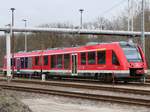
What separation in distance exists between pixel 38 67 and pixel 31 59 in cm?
231

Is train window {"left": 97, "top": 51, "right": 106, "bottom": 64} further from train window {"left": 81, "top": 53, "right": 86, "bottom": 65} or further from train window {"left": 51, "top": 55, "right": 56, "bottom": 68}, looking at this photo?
train window {"left": 51, "top": 55, "right": 56, "bottom": 68}

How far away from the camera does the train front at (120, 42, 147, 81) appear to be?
103 feet

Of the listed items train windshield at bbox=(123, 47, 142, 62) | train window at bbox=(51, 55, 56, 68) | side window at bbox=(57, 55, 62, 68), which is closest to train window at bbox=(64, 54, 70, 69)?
side window at bbox=(57, 55, 62, 68)

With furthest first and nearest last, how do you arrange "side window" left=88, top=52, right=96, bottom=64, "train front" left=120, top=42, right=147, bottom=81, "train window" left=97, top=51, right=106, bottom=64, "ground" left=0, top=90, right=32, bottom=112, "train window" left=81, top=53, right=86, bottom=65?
"train window" left=81, top=53, right=86, bottom=65, "side window" left=88, top=52, right=96, bottom=64, "train window" left=97, top=51, right=106, bottom=64, "train front" left=120, top=42, right=147, bottom=81, "ground" left=0, top=90, right=32, bottom=112

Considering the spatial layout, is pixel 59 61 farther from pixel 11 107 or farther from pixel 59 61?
pixel 11 107

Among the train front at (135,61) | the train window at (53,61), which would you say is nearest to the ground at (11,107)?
the train front at (135,61)

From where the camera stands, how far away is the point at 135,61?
105 ft

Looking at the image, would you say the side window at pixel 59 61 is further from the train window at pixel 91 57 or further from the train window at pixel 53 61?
the train window at pixel 91 57

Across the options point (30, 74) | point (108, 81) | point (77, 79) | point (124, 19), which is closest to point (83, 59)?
point (108, 81)

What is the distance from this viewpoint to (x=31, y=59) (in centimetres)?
4772

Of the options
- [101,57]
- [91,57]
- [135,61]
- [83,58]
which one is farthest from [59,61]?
[135,61]

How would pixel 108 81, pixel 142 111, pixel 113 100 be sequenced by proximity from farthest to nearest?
1. pixel 108 81
2. pixel 113 100
3. pixel 142 111

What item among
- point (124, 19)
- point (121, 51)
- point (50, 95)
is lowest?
point (50, 95)

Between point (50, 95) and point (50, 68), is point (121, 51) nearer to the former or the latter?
point (50, 95)
